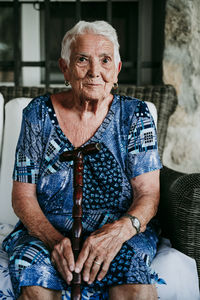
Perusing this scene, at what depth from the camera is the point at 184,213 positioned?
144cm

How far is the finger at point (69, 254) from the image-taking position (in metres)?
1.24

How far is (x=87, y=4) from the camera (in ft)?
11.2

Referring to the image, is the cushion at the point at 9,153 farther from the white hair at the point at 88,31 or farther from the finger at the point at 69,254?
the finger at the point at 69,254

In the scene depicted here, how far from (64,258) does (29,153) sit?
0.48m

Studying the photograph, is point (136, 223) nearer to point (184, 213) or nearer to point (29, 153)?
point (184, 213)

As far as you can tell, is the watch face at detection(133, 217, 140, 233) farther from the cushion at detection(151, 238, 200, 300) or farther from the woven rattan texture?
the woven rattan texture

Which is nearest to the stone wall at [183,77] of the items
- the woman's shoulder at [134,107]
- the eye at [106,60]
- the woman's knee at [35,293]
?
the woman's shoulder at [134,107]

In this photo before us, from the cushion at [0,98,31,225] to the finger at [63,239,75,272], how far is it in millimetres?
714

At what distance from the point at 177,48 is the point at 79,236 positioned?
1575 millimetres

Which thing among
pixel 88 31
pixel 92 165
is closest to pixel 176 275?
pixel 92 165

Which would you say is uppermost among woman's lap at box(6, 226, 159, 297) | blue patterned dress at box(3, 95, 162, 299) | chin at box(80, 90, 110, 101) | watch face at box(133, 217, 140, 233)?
chin at box(80, 90, 110, 101)

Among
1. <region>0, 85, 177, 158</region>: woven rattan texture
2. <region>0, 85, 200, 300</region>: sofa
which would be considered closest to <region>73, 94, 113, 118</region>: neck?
<region>0, 85, 200, 300</region>: sofa

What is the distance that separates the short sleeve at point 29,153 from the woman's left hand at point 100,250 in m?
0.40

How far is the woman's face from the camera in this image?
4.96 feet
